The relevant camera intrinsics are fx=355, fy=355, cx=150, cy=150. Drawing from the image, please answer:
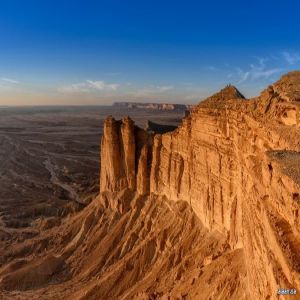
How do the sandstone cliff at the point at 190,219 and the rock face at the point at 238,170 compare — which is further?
the sandstone cliff at the point at 190,219

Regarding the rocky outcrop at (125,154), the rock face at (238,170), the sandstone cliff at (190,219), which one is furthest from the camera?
the rocky outcrop at (125,154)

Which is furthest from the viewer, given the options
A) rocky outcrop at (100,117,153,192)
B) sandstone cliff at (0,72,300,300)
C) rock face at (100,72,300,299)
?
rocky outcrop at (100,117,153,192)

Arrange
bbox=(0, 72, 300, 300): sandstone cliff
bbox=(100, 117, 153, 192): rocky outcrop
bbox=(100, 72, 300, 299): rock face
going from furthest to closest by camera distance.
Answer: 1. bbox=(100, 117, 153, 192): rocky outcrop
2. bbox=(0, 72, 300, 300): sandstone cliff
3. bbox=(100, 72, 300, 299): rock face

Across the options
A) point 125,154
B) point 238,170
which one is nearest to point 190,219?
point 238,170

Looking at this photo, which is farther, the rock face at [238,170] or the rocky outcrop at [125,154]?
the rocky outcrop at [125,154]

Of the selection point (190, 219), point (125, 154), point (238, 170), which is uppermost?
point (238, 170)

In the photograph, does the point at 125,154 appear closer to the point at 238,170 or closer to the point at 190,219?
the point at 190,219

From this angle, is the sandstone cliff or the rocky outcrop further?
the rocky outcrop

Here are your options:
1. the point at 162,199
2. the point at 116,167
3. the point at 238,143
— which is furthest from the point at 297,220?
the point at 116,167

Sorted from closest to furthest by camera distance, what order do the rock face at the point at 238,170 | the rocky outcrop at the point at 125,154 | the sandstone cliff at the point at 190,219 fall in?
the rock face at the point at 238,170 < the sandstone cliff at the point at 190,219 < the rocky outcrop at the point at 125,154

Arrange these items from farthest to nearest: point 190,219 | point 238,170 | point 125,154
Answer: point 125,154 < point 190,219 < point 238,170
